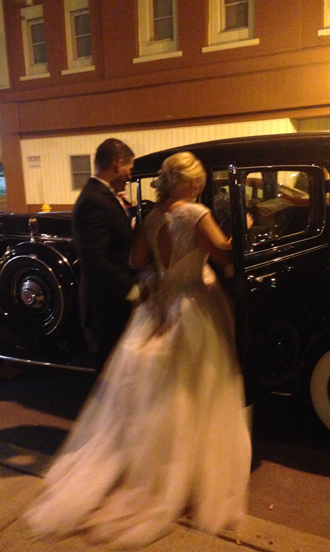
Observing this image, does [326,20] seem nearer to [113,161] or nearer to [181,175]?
[113,161]

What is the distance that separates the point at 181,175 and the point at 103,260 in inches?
26.5

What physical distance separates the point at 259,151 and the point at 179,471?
197 cm

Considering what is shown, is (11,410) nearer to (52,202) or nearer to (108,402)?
(108,402)

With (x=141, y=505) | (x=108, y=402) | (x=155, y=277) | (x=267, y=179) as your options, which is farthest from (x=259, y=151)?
(x=141, y=505)

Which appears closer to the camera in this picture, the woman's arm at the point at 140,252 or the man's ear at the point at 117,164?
the woman's arm at the point at 140,252

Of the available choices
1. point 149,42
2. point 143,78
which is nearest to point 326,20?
point 149,42

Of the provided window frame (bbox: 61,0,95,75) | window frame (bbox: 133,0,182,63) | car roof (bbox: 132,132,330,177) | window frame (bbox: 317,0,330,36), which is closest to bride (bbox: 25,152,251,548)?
car roof (bbox: 132,132,330,177)

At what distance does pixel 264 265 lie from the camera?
2895mm

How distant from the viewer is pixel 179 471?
2494mm

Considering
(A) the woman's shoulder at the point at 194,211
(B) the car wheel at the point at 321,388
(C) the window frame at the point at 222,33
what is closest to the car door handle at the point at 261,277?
(A) the woman's shoulder at the point at 194,211

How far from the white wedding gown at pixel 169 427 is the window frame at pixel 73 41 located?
11.5m

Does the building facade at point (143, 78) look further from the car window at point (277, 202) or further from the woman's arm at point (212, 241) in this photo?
the woman's arm at point (212, 241)

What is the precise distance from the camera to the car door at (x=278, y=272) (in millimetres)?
2740

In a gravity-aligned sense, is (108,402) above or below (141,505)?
above
